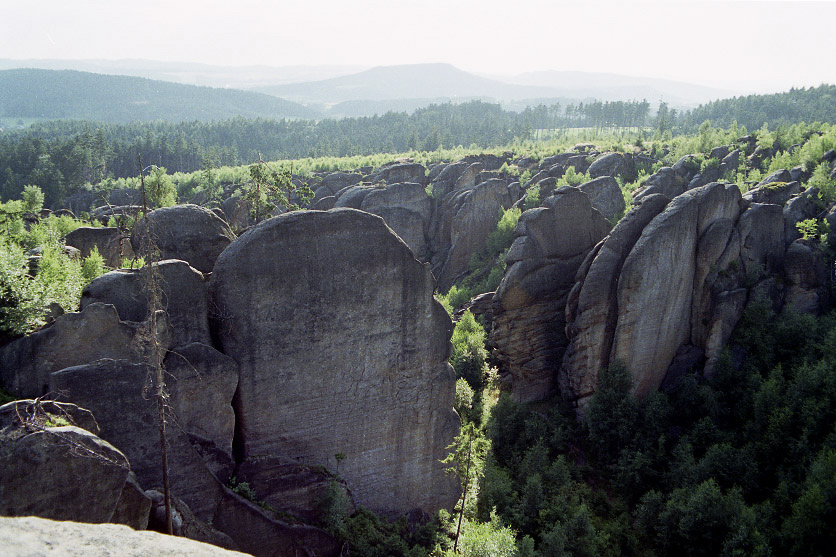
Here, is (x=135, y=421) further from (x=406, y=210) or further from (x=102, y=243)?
(x=406, y=210)

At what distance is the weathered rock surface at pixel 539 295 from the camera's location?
105ft

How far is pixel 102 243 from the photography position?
1045 inches

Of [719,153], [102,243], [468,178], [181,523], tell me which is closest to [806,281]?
[181,523]

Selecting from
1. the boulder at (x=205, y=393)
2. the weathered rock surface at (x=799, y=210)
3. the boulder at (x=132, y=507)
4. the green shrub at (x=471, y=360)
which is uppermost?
the weathered rock surface at (x=799, y=210)

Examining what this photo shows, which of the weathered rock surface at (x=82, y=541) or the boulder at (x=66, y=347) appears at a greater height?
the weathered rock surface at (x=82, y=541)

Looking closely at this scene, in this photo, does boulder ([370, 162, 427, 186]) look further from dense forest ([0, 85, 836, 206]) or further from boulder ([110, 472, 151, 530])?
boulder ([110, 472, 151, 530])

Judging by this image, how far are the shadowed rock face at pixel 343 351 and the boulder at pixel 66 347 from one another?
306 centimetres

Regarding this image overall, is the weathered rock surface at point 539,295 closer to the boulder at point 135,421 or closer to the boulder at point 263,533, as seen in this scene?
the boulder at point 263,533

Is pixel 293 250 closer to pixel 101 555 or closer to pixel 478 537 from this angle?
pixel 478 537

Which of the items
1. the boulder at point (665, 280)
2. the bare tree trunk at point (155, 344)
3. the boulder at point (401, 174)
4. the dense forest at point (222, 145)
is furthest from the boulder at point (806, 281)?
the dense forest at point (222, 145)

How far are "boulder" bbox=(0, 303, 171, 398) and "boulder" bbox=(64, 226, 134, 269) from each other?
10487 millimetres

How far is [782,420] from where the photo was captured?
24.5 metres

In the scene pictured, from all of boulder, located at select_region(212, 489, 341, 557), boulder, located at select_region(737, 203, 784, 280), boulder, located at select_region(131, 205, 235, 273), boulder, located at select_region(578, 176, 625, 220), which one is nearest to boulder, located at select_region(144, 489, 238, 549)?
boulder, located at select_region(212, 489, 341, 557)

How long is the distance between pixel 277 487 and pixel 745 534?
17.0 metres
